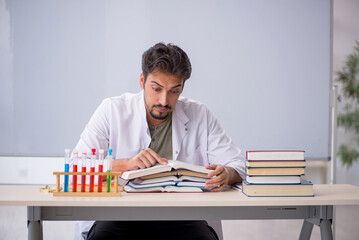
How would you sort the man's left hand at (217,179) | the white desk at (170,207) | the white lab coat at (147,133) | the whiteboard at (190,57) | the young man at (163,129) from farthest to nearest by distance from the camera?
the whiteboard at (190,57), the white lab coat at (147,133), the young man at (163,129), the man's left hand at (217,179), the white desk at (170,207)

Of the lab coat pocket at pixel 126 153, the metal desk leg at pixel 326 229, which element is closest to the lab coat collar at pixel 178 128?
the lab coat pocket at pixel 126 153

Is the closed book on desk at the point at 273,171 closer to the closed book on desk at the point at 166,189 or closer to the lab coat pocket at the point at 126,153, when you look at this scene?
the closed book on desk at the point at 166,189

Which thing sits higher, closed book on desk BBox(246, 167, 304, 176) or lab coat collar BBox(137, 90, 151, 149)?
lab coat collar BBox(137, 90, 151, 149)

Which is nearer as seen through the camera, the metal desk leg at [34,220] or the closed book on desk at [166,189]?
the metal desk leg at [34,220]

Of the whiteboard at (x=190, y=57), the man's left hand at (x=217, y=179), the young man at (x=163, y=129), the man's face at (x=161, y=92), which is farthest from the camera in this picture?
the whiteboard at (x=190, y=57)

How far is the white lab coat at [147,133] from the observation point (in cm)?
224

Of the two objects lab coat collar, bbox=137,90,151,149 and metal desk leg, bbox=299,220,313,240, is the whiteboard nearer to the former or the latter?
lab coat collar, bbox=137,90,151,149

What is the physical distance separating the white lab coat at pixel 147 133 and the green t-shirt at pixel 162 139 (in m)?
0.04

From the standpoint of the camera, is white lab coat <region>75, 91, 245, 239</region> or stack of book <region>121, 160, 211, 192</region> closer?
stack of book <region>121, 160, 211, 192</region>

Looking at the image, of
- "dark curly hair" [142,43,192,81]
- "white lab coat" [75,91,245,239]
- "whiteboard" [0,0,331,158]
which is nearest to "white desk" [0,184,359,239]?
"white lab coat" [75,91,245,239]

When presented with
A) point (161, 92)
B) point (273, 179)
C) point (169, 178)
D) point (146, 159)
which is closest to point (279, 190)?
point (273, 179)

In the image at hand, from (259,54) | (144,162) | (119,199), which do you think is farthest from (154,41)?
(119,199)

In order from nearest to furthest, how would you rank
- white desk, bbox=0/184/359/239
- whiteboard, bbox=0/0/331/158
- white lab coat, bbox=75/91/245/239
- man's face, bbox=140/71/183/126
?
white desk, bbox=0/184/359/239, man's face, bbox=140/71/183/126, white lab coat, bbox=75/91/245/239, whiteboard, bbox=0/0/331/158

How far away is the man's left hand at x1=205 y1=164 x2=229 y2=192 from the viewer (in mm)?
1727
